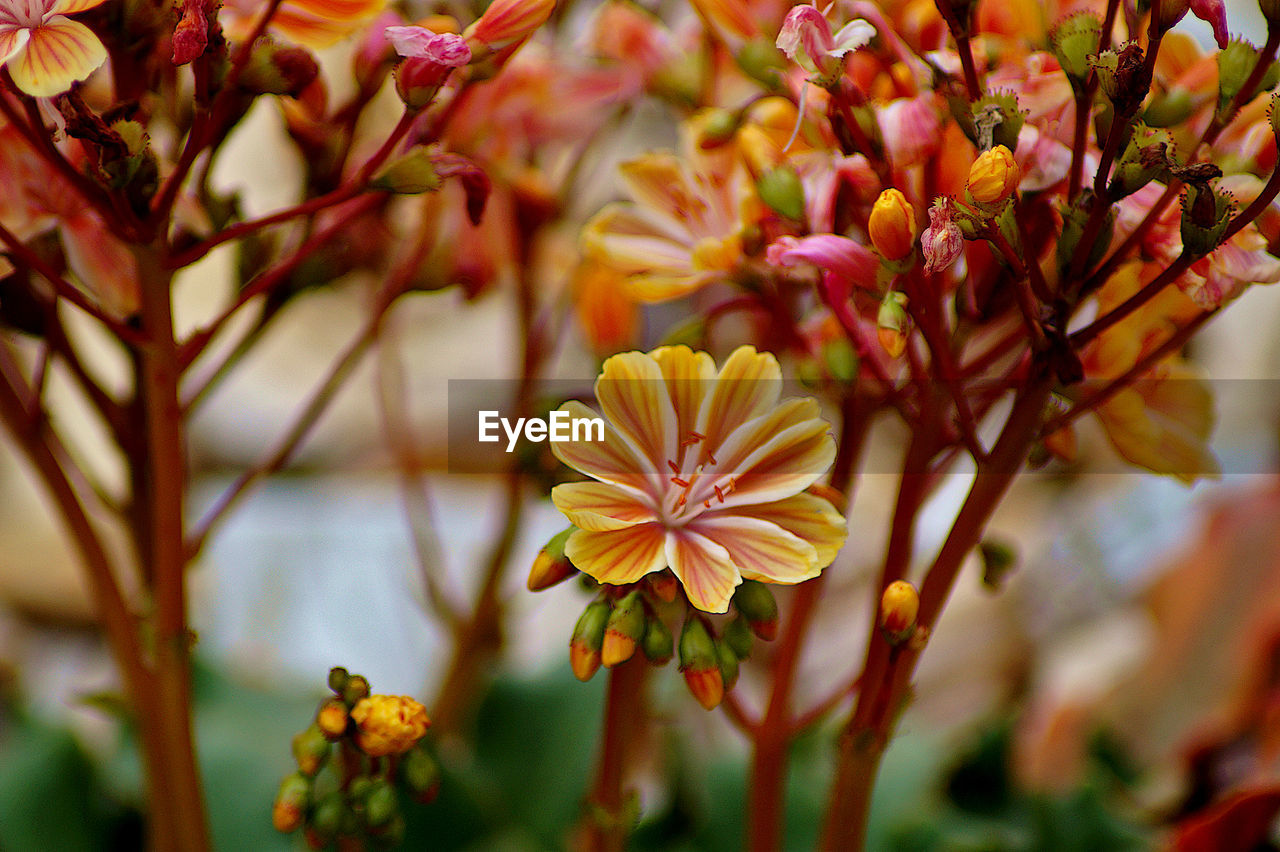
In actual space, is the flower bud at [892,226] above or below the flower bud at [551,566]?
above

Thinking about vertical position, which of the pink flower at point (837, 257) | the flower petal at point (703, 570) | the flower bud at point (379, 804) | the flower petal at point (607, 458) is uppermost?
the pink flower at point (837, 257)

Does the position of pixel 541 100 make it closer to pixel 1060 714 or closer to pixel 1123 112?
pixel 1123 112

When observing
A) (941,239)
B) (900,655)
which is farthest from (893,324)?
(900,655)

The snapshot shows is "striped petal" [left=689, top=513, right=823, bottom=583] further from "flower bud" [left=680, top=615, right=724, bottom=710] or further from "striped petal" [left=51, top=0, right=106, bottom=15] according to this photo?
"striped petal" [left=51, top=0, right=106, bottom=15]

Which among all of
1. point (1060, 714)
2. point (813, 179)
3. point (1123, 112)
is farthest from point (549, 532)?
point (1123, 112)

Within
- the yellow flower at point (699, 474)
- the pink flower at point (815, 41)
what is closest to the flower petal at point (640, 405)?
the yellow flower at point (699, 474)

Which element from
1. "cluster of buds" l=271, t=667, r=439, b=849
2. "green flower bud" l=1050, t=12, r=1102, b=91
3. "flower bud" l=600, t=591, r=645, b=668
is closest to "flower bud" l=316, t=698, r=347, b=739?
"cluster of buds" l=271, t=667, r=439, b=849

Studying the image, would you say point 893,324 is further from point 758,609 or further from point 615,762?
point 615,762

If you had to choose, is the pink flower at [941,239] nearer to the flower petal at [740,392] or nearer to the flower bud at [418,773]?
the flower petal at [740,392]
